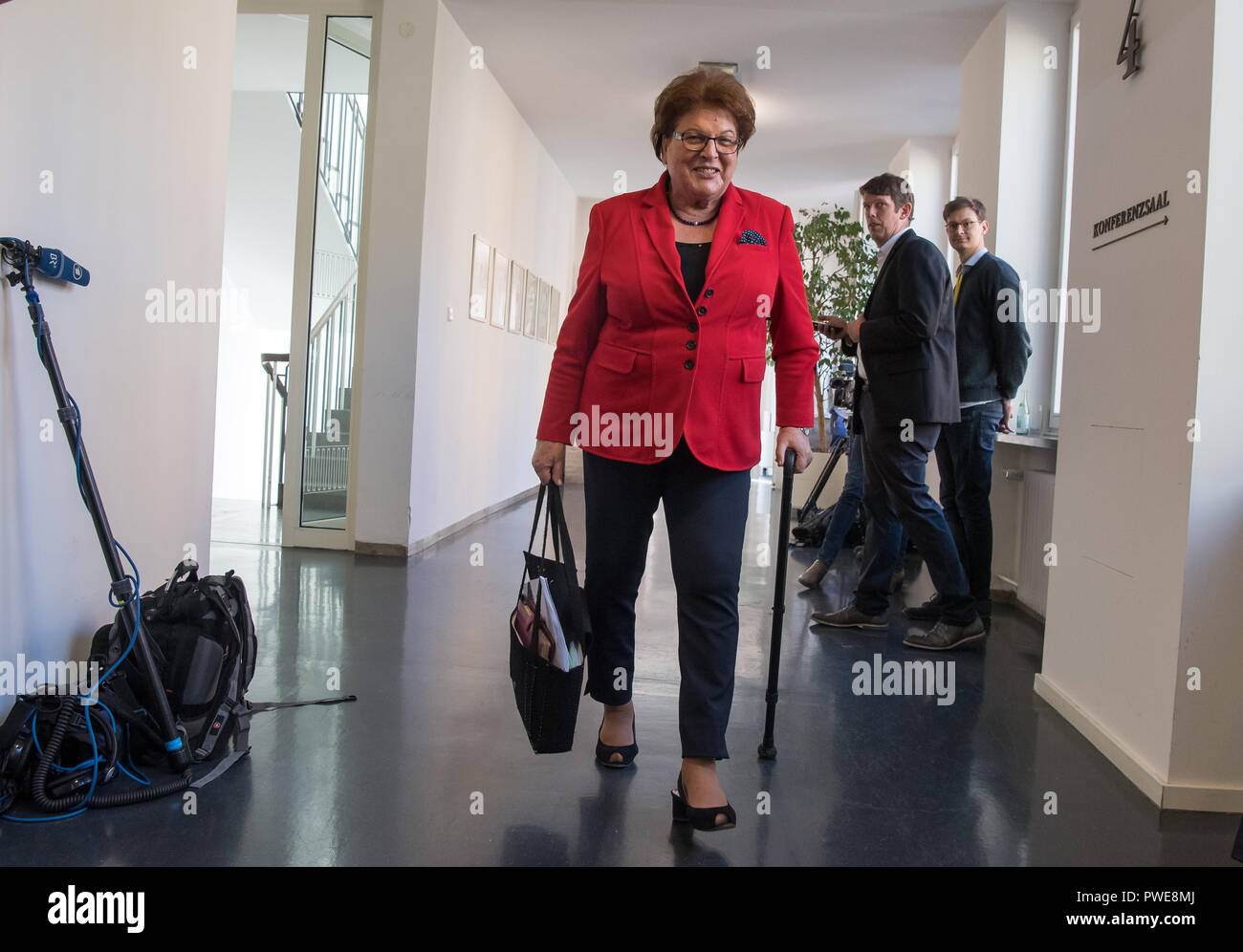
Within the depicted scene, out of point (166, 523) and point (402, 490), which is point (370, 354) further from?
point (166, 523)

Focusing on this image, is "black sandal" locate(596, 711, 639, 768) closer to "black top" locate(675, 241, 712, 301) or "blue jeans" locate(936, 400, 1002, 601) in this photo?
"black top" locate(675, 241, 712, 301)

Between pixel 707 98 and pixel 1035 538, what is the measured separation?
3223 millimetres

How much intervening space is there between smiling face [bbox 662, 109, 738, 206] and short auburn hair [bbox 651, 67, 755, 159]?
0.05 feet

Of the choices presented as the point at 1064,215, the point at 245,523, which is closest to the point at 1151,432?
the point at 1064,215

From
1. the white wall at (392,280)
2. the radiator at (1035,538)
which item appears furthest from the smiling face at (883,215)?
the white wall at (392,280)

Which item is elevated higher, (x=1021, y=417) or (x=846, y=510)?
(x=1021, y=417)

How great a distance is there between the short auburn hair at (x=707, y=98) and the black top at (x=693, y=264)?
228mm

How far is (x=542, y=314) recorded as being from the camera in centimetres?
952

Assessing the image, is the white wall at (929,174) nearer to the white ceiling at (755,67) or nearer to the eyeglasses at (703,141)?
the white ceiling at (755,67)

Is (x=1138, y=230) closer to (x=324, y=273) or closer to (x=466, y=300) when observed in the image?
(x=324, y=273)

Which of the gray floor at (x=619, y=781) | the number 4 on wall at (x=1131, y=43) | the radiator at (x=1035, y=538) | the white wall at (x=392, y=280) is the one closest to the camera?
the gray floor at (x=619, y=781)

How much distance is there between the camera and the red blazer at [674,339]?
2.01 meters

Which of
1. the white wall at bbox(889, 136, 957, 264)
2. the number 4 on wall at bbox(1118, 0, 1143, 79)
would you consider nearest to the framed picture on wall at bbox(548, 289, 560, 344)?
the white wall at bbox(889, 136, 957, 264)
